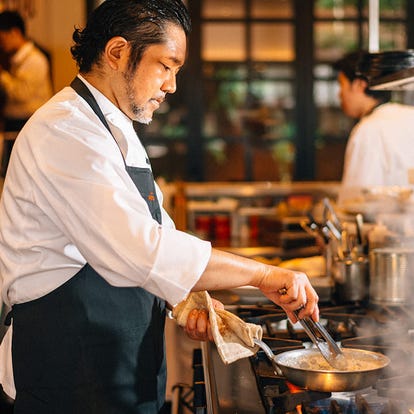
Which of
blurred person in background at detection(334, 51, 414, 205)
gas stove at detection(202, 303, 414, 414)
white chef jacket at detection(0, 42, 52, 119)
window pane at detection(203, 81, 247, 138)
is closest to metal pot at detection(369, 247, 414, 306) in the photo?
gas stove at detection(202, 303, 414, 414)

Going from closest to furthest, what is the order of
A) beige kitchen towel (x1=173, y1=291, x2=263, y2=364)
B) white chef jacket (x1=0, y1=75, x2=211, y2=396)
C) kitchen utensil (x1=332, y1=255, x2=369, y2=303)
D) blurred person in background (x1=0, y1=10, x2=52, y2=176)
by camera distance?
white chef jacket (x1=0, y1=75, x2=211, y2=396)
beige kitchen towel (x1=173, y1=291, x2=263, y2=364)
kitchen utensil (x1=332, y1=255, x2=369, y2=303)
blurred person in background (x1=0, y1=10, x2=52, y2=176)

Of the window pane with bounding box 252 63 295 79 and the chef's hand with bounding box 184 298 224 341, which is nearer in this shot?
the chef's hand with bounding box 184 298 224 341

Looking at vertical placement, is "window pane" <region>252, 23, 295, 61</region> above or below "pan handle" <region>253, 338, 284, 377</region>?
above

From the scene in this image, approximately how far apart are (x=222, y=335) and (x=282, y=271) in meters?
0.21

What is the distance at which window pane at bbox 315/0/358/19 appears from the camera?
268 inches

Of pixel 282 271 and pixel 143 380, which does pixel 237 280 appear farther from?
pixel 143 380

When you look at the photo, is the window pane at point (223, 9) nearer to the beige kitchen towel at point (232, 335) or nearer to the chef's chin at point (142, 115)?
the chef's chin at point (142, 115)

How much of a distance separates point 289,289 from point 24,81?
4.54 metres

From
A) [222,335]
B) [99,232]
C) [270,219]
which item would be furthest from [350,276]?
[270,219]

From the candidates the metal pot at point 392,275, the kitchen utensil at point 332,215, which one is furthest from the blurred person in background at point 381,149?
the metal pot at point 392,275

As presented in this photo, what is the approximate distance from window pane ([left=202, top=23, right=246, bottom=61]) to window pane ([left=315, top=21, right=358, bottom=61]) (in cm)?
69

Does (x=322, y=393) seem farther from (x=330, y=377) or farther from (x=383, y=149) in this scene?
(x=383, y=149)

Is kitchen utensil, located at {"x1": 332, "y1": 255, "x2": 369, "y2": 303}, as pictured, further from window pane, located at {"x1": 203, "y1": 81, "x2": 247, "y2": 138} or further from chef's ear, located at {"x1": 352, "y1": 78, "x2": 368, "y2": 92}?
window pane, located at {"x1": 203, "y1": 81, "x2": 247, "y2": 138}

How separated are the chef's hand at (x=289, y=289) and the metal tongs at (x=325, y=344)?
0.09 meters
